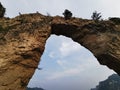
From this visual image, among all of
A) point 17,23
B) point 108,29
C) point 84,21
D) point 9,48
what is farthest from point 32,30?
point 108,29

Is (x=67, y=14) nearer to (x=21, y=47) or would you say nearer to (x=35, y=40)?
(x=35, y=40)

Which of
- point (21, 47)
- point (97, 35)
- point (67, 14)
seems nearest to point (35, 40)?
point (21, 47)

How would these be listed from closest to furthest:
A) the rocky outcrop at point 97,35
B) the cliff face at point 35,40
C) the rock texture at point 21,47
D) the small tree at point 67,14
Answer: the rock texture at point 21,47, the cliff face at point 35,40, the rocky outcrop at point 97,35, the small tree at point 67,14

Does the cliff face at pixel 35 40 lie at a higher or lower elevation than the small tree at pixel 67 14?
lower

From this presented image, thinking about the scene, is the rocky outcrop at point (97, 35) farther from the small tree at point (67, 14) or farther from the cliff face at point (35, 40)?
the small tree at point (67, 14)

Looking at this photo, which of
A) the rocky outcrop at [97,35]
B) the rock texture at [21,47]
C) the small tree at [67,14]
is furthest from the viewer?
the small tree at [67,14]

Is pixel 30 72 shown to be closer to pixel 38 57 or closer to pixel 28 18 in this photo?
pixel 38 57

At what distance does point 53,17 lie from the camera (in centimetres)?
3228

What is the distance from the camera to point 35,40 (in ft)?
93.2

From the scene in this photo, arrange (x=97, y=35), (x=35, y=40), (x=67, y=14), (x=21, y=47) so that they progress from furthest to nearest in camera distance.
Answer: (x=67, y=14), (x=97, y=35), (x=35, y=40), (x=21, y=47)

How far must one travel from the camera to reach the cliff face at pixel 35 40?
2502cm

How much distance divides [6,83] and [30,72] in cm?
365

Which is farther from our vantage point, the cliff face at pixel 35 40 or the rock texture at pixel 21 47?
the cliff face at pixel 35 40

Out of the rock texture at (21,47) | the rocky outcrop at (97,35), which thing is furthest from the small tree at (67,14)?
the rock texture at (21,47)
